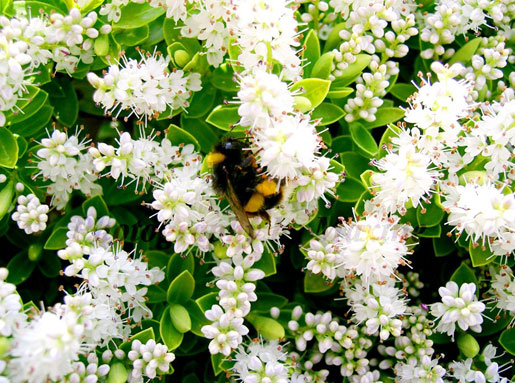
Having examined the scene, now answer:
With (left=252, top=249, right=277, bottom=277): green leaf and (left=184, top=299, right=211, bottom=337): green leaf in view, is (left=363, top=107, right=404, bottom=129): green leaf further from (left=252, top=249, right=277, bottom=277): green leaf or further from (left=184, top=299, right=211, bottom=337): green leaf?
(left=184, top=299, right=211, bottom=337): green leaf

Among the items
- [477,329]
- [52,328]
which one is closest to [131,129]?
[52,328]

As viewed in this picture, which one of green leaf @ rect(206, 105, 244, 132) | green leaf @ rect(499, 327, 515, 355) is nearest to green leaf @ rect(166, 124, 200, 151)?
green leaf @ rect(206, 105, 244, 132)

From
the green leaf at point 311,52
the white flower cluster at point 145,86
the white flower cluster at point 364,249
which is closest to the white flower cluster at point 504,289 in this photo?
the white flower cluster at point 364,249

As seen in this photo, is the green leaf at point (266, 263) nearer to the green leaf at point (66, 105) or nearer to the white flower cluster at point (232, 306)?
the white flower cluster at point (232, 306)

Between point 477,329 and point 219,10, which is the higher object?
point 219,10

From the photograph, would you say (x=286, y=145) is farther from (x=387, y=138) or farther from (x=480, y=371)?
(x=480, y=371)

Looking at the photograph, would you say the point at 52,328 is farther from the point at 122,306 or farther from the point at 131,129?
the point at 131,129
